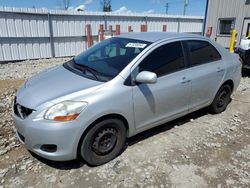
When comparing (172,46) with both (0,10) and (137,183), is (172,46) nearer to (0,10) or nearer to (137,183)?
(137,183)

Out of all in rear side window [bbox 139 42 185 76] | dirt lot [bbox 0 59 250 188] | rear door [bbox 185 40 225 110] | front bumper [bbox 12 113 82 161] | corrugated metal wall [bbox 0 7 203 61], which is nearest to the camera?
front bumper [bbox 12 113 82 161]

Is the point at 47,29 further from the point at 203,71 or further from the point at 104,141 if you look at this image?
the point at 104,141

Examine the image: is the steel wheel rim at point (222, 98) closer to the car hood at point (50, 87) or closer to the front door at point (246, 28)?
the car hood at point (50, 87)

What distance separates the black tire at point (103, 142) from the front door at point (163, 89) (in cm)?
31

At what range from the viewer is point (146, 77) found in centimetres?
260

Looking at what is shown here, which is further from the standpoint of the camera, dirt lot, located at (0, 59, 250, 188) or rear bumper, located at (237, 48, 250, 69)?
rear bumper, located at (237, 48, 250, 69)

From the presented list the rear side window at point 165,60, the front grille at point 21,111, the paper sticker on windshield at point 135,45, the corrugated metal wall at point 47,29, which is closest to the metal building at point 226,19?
the corrugated metal wall at point 47,29

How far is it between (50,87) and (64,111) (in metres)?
0.51

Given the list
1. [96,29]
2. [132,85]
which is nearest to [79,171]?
[132,85]

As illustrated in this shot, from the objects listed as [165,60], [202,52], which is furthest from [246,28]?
[165,60]

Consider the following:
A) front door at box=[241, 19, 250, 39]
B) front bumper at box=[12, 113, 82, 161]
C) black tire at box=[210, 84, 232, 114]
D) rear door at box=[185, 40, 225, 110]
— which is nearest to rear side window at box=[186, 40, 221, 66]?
rear door at box=[185, 40, 225, 110]

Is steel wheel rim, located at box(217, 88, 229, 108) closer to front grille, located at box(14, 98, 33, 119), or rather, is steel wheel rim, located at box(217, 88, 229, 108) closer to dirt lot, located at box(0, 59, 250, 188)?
dirt lot, located at box(0, 59, 250, 188)

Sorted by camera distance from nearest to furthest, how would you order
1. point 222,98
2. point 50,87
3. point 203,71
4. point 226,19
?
point 50,87 → point 203,71 → point 222,98 → point 226,19

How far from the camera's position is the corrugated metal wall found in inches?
384
